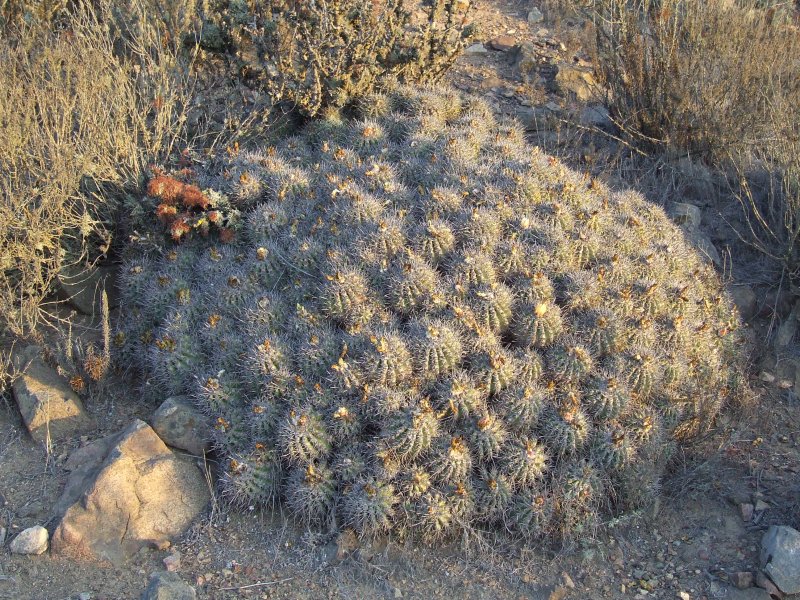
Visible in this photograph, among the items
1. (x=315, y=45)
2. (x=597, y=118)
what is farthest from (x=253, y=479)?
(x=597, y=118)

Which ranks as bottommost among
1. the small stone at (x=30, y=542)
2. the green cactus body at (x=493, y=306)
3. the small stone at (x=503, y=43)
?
the small stone at (x=30, y=542)

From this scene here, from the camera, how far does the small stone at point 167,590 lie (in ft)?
9.95

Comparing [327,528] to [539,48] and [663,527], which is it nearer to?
[663,527]

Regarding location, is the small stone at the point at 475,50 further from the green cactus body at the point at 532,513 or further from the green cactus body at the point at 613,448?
the green cactus body at the point at 532,513

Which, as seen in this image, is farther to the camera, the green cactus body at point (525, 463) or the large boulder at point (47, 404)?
the large boulder at point (47, 404)

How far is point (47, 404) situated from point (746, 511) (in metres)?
3.75

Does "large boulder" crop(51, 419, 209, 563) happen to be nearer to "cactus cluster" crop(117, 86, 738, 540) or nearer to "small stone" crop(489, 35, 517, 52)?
"cactus cluster" crop(117, 86, 738, 540)

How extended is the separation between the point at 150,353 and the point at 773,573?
341 cm

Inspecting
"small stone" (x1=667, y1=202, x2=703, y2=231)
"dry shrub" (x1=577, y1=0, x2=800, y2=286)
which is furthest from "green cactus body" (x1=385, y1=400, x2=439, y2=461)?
"dry shrub" (x1=577, y1=0, x2=800, y2=286)

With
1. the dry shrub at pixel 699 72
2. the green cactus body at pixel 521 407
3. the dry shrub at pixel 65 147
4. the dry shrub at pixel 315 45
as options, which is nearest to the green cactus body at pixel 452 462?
the green cactus body at pixel 521 407

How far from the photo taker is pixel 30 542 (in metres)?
3.44

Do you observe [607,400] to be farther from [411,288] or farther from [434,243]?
[434,243]

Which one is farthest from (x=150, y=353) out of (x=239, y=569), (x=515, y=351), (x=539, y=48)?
(x=539, y=48)

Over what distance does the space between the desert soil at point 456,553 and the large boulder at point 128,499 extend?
3.2 inches
